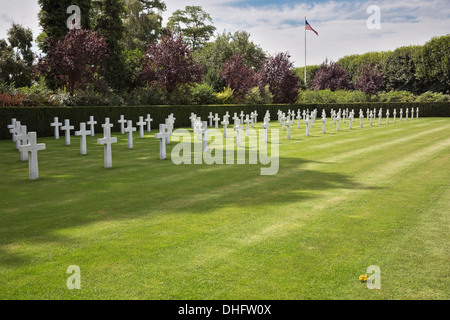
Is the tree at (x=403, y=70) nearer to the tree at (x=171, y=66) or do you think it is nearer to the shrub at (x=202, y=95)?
the shrub at (x=202, y=95)

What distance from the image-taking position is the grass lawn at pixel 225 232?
3.62 meters

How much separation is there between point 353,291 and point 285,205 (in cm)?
297

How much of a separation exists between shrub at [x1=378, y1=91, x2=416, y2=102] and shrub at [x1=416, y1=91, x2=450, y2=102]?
2.95ft

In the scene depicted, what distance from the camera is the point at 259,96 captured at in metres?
39.1

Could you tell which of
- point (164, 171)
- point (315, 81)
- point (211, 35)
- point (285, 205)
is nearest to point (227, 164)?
point (164, 171)

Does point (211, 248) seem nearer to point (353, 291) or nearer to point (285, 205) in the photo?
point (353, 291)

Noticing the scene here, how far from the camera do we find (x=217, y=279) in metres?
3.74

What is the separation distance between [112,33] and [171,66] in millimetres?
7765

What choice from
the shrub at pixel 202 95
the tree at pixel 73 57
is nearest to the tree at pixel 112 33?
the shrub at pixel 202 95

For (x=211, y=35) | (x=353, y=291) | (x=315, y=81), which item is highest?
(x=211, y=35)

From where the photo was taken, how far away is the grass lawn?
362cm

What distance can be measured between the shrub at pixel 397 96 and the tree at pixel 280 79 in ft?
35.7

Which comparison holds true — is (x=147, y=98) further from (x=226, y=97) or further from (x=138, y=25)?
(x=138, y=25)

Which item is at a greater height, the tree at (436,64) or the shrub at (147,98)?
the tree at (436,64)
